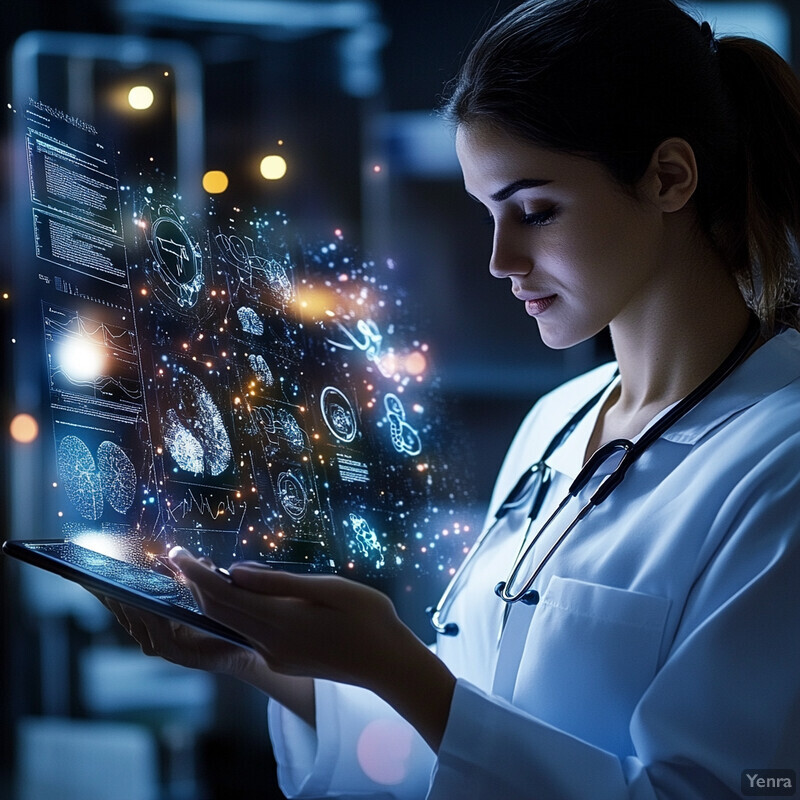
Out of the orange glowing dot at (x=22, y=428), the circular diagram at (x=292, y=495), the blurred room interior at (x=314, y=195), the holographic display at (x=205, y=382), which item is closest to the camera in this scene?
the holographic display at (x=205, y=382)

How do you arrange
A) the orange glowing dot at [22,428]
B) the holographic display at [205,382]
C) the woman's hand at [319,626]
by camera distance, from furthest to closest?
the orange glowing dot at [22,428]
the holographic display at [205,382]
the woman's hand at [319,626]

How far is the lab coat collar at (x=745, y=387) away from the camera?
84cm

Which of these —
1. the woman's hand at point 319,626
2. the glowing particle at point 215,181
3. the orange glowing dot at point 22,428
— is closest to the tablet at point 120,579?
the woman's hand at point 319,626

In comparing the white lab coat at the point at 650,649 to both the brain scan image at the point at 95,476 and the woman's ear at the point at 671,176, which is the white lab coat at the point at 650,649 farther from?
the brain scan image at the point at 95,476

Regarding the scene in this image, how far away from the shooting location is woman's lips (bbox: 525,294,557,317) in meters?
0.90

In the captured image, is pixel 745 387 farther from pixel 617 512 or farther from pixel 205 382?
pixel 205 382

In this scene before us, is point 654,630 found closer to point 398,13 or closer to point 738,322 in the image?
point 738,322

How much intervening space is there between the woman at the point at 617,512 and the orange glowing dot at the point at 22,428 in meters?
Result: 0.54

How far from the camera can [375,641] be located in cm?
63

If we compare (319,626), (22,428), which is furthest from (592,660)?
(22,428)

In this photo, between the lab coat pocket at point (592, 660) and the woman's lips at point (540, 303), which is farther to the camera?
the woman's lips at point (540, 303)

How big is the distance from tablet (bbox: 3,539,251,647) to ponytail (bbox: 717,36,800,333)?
2.11 ft

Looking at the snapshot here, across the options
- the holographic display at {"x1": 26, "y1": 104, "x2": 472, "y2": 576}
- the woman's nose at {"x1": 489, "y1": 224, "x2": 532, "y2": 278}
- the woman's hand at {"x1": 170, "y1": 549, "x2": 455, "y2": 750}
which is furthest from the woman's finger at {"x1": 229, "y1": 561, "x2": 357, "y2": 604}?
the woman's nose at {"x1": 489, "y1": 224, "x2": 532, "y2": 278}

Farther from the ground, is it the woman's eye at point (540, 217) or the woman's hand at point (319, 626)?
the woman's eye at point (540, 217)
